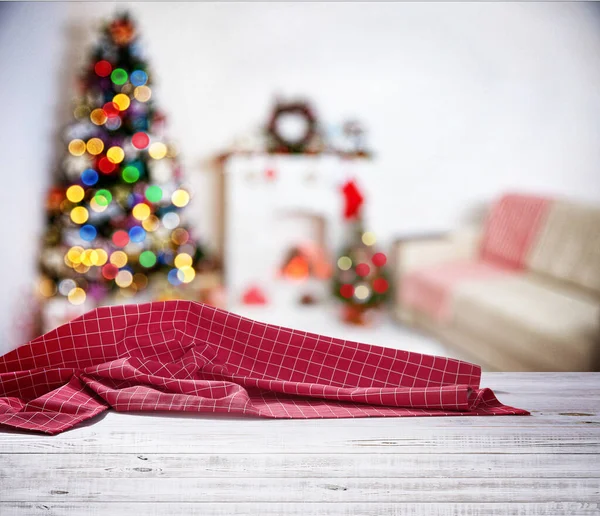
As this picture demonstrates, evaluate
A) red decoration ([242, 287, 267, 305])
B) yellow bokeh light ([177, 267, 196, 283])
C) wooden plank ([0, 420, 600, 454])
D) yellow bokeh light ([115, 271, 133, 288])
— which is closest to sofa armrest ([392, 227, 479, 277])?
red decoration ([242, 287, 267, 305])

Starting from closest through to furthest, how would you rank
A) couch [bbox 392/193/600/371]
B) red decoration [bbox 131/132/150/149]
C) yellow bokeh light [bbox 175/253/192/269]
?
1. couch [bbox 392/193/600/371]
2. red decoration [bbox 131/132/150/149]
3. yellow bokeh light [bbox 175/253/192/269]

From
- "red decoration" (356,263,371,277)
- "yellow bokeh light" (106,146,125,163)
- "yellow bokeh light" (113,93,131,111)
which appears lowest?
"red decoration" (356,263,371,277)

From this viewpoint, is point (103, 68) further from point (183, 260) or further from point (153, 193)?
point (183, 260)

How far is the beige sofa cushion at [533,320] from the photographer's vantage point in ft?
9.02

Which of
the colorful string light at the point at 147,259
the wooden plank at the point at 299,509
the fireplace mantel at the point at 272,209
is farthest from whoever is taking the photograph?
the fireplace mantel at the point at 272,209

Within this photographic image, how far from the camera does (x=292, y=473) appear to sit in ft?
3.77

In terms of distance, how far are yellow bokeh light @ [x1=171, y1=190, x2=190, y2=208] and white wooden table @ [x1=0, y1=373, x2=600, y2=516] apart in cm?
314

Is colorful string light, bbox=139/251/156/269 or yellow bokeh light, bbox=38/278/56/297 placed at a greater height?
colorful string light, bbox=139/251/156/269

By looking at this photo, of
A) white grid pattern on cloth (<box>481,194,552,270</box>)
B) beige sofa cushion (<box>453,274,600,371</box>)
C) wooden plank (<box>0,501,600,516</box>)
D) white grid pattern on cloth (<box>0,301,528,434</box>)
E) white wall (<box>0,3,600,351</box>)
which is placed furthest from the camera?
white wall (<box>0,3,600,351</box>)

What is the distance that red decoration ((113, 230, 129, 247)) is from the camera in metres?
4.11

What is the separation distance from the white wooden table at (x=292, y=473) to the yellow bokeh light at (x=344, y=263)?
313cm

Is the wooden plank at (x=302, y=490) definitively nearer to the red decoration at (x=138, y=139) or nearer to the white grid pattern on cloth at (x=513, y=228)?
the white grid pattern on cloth at (x=513, y=228)

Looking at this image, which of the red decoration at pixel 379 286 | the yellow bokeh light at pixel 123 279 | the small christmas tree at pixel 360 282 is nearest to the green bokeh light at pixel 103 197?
the yellow bokeh light at pixel 123 279

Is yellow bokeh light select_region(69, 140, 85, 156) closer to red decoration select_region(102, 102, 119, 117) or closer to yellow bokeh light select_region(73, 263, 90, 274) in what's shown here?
red decoration select_region(102, 102, 119, 117)
